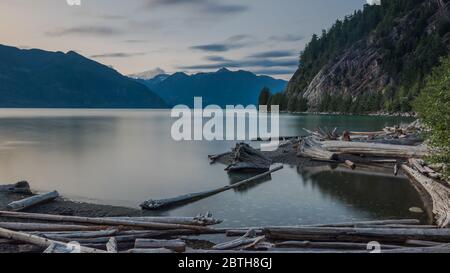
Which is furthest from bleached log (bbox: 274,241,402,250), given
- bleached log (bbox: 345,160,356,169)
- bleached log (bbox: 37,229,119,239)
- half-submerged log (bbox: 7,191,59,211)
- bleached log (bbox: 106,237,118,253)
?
bleached log (bbox: 345,160,356,169)

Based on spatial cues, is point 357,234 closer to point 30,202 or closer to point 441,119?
point 441,119

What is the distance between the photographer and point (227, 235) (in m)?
14.6

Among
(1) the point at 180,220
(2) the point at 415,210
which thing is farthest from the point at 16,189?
(2) the point at 415,210

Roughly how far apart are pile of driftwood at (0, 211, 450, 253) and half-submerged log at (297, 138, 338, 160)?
2104 centimetres

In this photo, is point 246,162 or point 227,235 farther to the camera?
point 246,162

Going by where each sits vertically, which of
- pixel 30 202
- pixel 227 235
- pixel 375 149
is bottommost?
pixel 227 235

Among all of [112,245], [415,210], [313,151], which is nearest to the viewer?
[112,245]

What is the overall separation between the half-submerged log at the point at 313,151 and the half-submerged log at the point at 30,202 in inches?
901

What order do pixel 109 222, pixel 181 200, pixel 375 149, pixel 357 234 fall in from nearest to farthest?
1. pixel 357 234
2. pixel 109 222
3. pixel 181 200
4. pixel 375 149

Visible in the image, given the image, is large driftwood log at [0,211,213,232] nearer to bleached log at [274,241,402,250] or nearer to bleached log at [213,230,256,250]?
bleached log at [213,230,256,250]

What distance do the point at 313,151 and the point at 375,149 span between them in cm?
561
